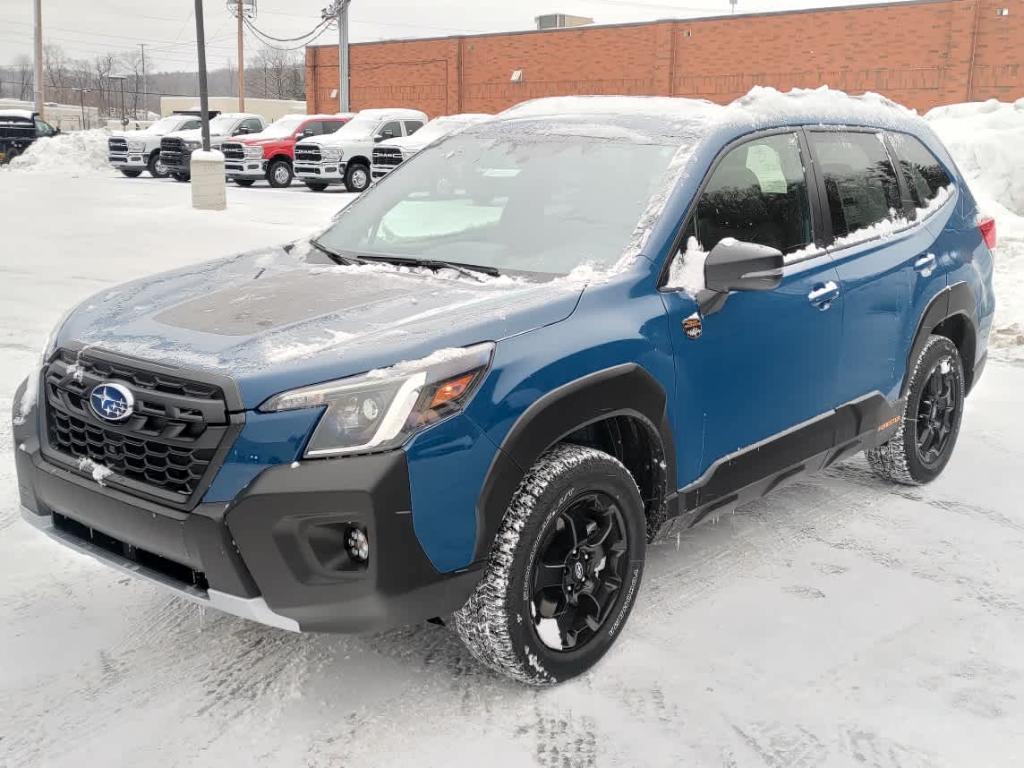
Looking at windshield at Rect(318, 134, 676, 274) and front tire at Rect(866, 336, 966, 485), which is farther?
front tire at Rect(866, 336, 966, 485)

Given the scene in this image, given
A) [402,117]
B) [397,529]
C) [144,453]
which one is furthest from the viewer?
[402,117]

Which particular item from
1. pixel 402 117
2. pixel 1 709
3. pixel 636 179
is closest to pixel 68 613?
pixel 1 709

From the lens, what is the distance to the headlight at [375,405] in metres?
2.71

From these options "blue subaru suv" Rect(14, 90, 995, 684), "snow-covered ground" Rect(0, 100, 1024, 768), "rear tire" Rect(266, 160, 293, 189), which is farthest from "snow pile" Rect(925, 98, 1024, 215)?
"rear tire" Rect(266, 160, 293, 189)

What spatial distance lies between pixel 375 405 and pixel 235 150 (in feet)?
76.8

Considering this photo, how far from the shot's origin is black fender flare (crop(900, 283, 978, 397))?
486 centimetres

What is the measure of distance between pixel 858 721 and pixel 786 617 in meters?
0.71

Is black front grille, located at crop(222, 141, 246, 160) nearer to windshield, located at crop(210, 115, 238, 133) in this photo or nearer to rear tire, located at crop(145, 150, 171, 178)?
windshield, located at crop(210, 115, 238, 133)

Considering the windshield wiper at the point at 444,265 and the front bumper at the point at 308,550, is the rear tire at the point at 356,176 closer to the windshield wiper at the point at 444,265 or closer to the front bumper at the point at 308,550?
the windshield wiper at the point at 444,265

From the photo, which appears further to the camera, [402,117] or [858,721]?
[402,117]

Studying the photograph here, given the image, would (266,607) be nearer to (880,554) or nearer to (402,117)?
(880,554)

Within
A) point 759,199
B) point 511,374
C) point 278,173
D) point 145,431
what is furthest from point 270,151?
point 511,374

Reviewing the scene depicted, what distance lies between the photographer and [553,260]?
362 cm

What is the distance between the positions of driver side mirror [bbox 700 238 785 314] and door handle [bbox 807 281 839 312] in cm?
59
